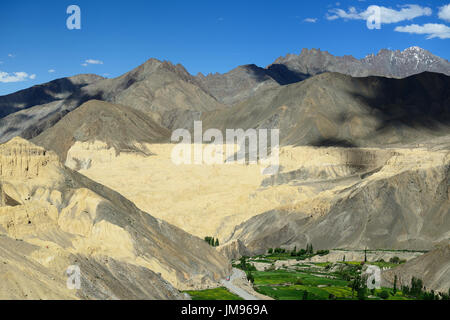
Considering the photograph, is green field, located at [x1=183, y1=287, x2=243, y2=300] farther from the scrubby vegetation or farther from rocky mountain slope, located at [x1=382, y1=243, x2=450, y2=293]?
rocky mountain slope, located at [x1=382, y1=243, x2=450, y2=293]

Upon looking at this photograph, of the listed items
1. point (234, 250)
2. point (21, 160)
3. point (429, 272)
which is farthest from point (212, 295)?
point (234, 250)

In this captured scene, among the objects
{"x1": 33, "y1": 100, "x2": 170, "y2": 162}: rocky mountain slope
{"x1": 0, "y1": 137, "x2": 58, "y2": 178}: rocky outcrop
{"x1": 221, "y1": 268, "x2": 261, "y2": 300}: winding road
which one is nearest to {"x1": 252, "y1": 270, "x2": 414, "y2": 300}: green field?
{"x1": 221, "y1": 268, "x2": 261, "y2": 300}: winding road

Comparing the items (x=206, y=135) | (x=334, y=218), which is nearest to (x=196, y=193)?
(x=334, y=218)

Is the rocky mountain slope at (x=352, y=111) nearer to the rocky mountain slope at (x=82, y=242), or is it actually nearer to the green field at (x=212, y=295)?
the rocky mountain slope at (x=82, y=242)

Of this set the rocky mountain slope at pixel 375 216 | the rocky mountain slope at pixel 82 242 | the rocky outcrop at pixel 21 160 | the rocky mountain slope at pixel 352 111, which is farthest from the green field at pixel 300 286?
the rocky mountain slope at pixel 352 111

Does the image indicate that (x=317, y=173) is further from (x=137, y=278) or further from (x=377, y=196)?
(x=137, y=278)

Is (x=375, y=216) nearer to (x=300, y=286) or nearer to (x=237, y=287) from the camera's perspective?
(x=300, y=286)
